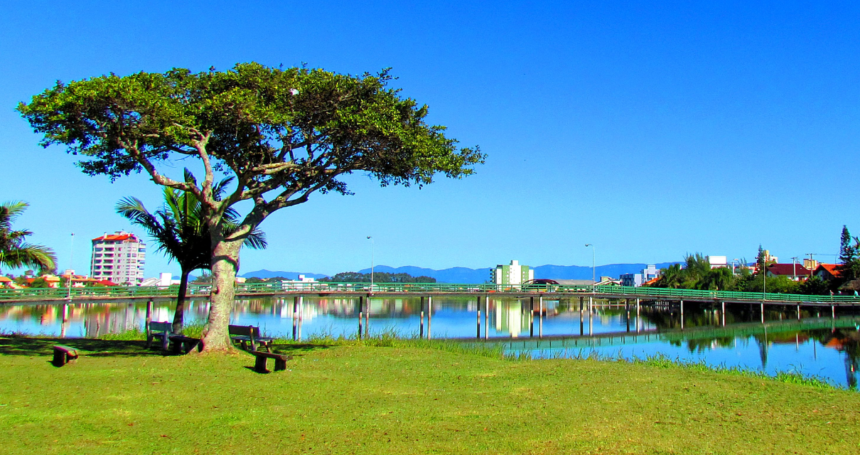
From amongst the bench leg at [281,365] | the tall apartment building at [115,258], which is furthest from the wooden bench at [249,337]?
the tall apartment building at [115,258]

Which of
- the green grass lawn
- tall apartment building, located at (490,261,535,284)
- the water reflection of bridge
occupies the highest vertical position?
tall apartment building, located at (490,261,535,284)

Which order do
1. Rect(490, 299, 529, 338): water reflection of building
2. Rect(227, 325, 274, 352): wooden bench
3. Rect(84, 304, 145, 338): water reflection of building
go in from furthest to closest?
Rect(490, 299, 529, 338): water reflection of building → Rect(84, 304, 145, 338): water reflection of building → Rect(227, 325, 274, 352): wooden bench

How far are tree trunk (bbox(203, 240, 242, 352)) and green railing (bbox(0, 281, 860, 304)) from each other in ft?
83.3

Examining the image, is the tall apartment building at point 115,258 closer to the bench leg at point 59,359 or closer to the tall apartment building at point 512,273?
the tall apartment building at point 512,273

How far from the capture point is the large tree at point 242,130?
44.7 ft

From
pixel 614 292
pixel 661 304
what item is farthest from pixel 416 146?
pixel 661 304

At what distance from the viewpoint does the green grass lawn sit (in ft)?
23.1

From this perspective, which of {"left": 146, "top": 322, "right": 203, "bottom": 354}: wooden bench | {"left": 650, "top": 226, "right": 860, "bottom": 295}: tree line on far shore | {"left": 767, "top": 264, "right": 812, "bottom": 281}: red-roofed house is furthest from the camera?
{"left": 767, "top": 264, "right": 812, "bottom": 281}: red-roofed house

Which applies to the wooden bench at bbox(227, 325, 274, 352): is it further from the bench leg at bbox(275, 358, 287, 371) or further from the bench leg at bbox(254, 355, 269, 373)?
the bench leg at bbox(254, 355, 269, 373)

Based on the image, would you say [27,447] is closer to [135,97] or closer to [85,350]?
[135,97]

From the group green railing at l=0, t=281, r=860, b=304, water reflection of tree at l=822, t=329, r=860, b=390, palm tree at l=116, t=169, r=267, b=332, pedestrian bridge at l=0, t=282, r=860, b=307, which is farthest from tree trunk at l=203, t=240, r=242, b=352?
green railing at l=0, t=281, r=860, b=304

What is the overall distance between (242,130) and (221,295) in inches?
165

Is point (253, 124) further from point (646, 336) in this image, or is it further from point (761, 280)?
point (761, 280)

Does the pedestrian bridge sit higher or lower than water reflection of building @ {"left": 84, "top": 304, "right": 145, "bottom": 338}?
higher
